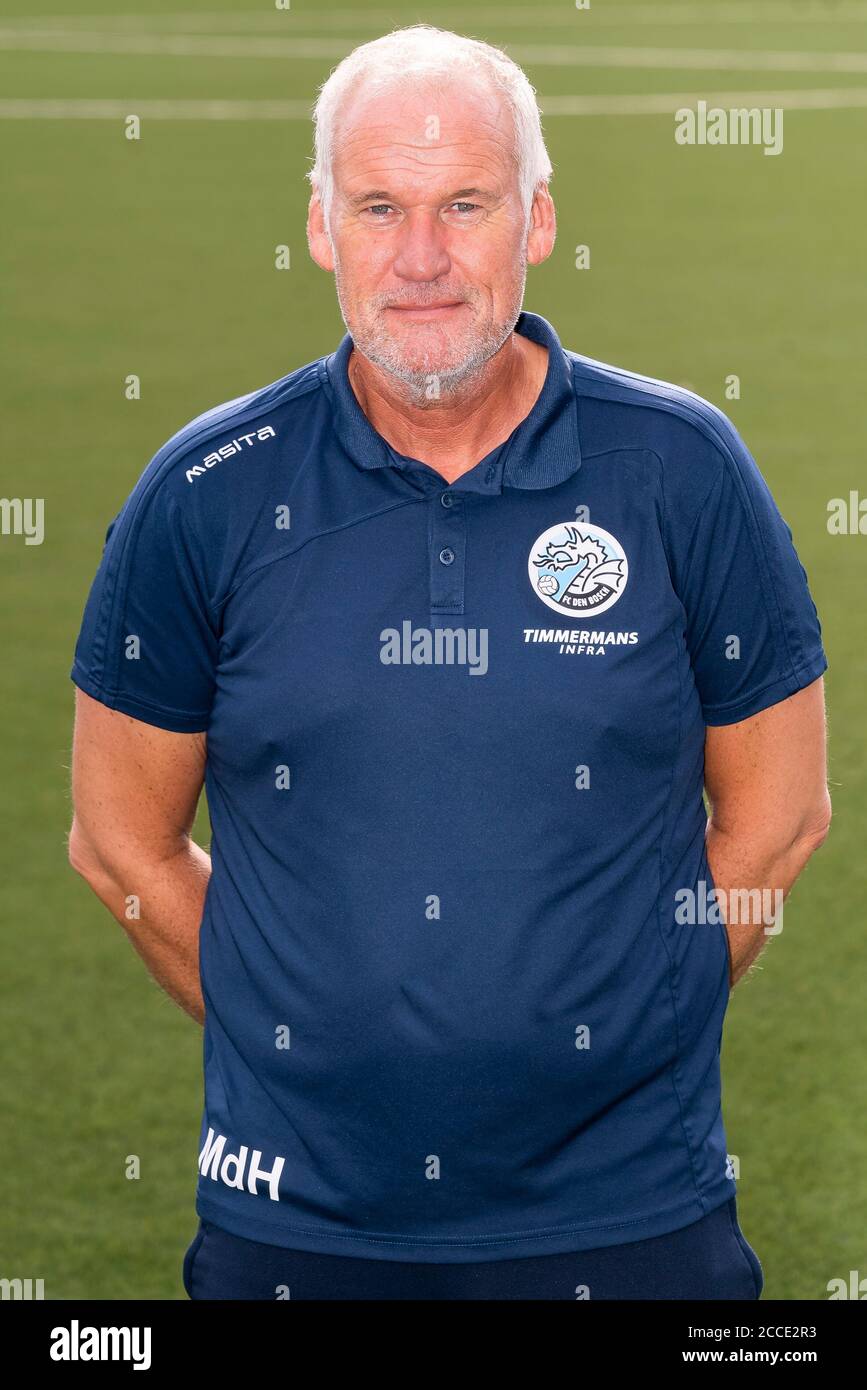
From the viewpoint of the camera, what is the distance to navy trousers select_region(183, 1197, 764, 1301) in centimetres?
253

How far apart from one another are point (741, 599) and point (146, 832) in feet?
2.79

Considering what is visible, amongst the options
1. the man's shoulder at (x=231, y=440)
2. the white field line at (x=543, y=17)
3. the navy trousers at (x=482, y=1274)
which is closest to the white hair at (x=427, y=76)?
the man's shoulder at (x=231, y=440)

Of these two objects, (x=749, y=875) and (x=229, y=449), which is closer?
(x=229, y=449)

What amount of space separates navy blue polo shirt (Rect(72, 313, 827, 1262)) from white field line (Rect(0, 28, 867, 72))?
2010 centimetres

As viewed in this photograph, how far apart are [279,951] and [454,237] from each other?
852 millimetres

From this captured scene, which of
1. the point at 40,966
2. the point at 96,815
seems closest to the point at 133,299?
the point at 40,966

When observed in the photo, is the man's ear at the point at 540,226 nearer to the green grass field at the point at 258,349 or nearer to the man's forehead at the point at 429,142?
the man's forehead at the point at 429,142

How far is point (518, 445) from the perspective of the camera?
259 cm

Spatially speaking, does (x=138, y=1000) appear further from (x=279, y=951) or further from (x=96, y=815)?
(x=279, y=951)

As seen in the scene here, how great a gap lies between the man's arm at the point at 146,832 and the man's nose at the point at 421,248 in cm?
63

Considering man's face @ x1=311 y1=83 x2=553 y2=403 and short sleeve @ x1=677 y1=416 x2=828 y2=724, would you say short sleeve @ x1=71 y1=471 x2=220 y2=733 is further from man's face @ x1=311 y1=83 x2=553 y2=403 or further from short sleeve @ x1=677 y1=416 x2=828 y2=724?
short sleeve @ x1=677 y1=416 x2=828 y2=724

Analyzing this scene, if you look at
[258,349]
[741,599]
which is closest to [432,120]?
[741,599]

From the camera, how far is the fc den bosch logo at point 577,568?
8.29 feet

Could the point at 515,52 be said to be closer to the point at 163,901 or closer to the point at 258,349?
the point at 258,349
